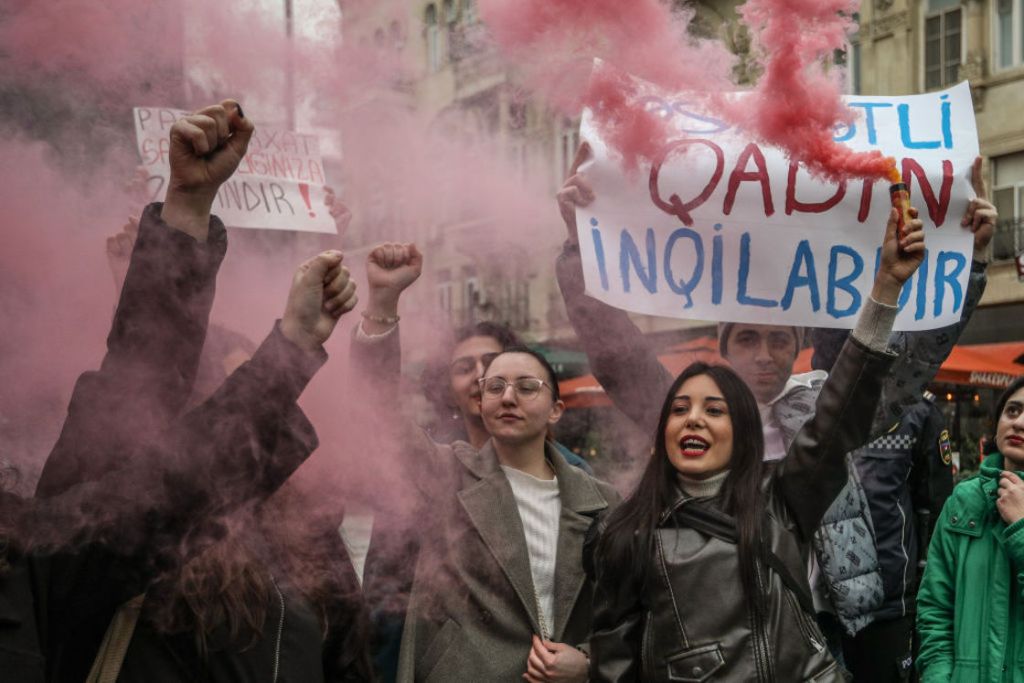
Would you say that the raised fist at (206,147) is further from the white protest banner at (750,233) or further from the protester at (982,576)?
the protester at (982,576)

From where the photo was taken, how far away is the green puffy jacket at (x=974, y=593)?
349cm

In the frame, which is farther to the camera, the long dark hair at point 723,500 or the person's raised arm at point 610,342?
the person's raised arm at point 610,342

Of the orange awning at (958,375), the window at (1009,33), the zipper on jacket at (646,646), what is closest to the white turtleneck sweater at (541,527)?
the zipper on jacket at (646,646)

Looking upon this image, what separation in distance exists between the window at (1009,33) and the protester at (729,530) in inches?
646

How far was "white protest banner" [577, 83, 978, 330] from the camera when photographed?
3.72 m

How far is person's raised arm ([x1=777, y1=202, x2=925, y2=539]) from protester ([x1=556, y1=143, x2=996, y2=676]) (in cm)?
54

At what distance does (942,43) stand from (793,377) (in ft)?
54.5

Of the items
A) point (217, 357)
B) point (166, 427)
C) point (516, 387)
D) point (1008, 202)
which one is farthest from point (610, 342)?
point (1008, 202)

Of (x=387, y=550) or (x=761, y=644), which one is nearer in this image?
(x=761, y=644)

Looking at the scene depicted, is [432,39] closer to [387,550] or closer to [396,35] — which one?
[396,35]

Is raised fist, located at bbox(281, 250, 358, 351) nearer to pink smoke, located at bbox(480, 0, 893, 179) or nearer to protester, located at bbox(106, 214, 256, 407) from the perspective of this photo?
protester, located at bbox(106, 214, 256, 407)

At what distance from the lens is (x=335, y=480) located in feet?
9.87

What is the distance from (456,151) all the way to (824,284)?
50.5 inches

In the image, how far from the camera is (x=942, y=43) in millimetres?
18672
